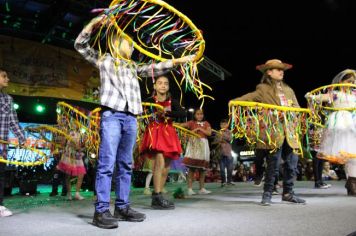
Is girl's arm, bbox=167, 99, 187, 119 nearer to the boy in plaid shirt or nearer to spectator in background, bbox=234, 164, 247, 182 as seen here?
the boy in plaid shirt

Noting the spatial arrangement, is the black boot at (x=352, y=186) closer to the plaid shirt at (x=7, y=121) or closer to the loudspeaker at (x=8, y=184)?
the plaid shirt at (x=7, y=121)

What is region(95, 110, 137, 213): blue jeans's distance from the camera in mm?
3164

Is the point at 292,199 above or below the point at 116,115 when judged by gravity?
below

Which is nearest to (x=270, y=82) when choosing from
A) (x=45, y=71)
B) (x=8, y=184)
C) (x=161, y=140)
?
(x=161, y=140)

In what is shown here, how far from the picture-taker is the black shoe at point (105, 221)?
2.86m

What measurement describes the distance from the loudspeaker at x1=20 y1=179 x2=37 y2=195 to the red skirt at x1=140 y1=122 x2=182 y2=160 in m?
5.68

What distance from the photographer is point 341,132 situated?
5.20 meters

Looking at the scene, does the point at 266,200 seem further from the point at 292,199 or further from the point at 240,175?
the point at 240,175

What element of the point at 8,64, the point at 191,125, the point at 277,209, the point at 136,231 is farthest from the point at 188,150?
the point at 8,64

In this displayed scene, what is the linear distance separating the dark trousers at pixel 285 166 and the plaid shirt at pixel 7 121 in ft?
9.64

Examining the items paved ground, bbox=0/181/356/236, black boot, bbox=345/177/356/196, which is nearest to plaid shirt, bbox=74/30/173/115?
paved ground, bbox=0/181/356/236

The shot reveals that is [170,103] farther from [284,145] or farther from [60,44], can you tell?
[60,44]

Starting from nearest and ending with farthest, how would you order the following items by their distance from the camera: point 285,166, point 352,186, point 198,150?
1. point 285,166
2. point 352,186
3. point 198,150

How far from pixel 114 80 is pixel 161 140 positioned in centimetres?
120
